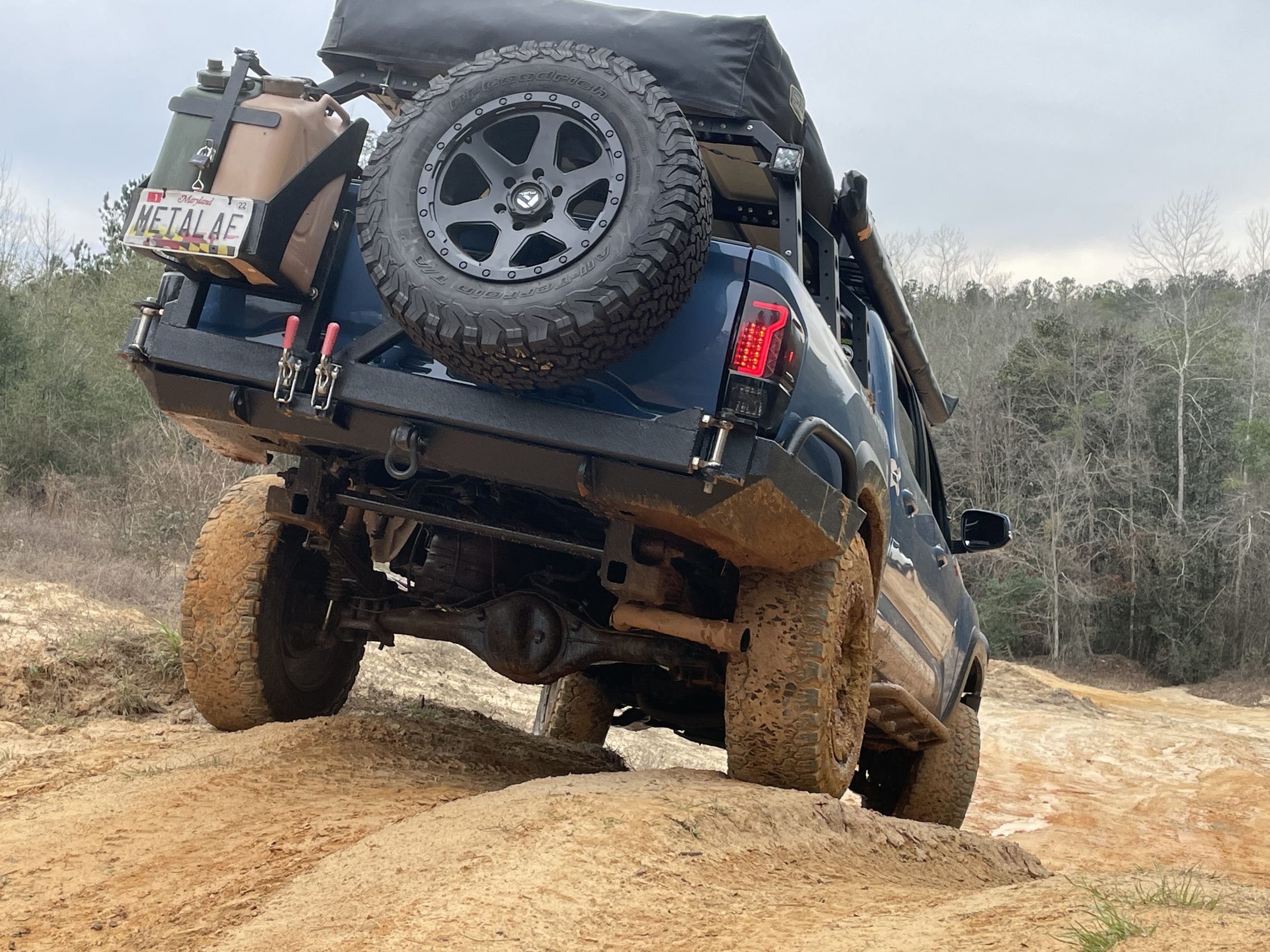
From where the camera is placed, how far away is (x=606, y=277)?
125 inches

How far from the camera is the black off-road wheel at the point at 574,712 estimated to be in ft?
22.5

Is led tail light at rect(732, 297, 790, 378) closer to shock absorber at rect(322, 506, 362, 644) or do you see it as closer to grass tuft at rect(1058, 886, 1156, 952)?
grass tuft at rect(1058, 886, 1156, 952)

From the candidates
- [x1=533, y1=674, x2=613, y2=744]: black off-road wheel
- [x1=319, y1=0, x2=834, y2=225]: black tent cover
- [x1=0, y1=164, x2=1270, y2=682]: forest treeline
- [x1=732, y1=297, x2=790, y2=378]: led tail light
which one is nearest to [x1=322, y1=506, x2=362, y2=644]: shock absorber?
[x1=319, y1=0, x2=834, y2=225]: black tent cover

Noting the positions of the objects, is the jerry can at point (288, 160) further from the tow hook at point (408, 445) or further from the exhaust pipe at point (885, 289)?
the exhaust pipe at point (885, 289)

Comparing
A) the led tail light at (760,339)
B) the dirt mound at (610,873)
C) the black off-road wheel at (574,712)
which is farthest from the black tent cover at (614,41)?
the black off-road wheel at (574,712)

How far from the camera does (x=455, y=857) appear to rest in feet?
9.37

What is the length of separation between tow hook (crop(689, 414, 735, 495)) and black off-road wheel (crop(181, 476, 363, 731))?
79.5 inches

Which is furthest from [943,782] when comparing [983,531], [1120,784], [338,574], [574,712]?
[1120,784]

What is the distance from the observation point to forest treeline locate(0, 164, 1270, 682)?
879 inches

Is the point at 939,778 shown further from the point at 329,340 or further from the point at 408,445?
the point at 329,340

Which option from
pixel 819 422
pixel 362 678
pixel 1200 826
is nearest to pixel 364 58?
pixel 819 422

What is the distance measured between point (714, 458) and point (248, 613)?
210 centimetres

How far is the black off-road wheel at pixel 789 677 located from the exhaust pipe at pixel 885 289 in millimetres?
1256

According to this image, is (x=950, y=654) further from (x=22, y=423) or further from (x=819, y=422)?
(x=22, y=423)
